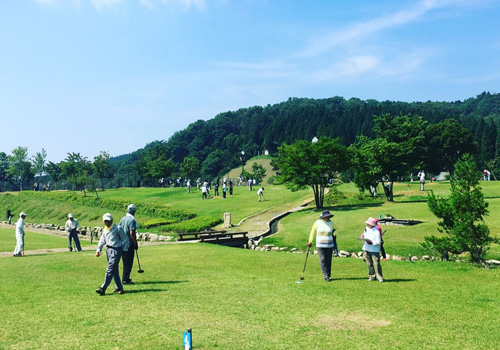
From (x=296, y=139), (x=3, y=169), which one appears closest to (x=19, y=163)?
(x=3, y=169)

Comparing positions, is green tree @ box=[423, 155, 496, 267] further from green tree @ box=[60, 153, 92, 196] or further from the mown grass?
green tree @ box=[60, 153, 92, 196]

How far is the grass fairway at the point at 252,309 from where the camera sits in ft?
26.6

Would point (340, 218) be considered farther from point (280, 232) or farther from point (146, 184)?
point (146, 184)

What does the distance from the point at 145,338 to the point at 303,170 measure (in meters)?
34.3

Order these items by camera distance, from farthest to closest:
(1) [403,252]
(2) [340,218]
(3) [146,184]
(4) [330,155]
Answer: (3) [146,184], (4) [330,155], (2) [340,218], (1) [403,252]

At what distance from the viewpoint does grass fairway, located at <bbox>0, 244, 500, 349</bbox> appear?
26.6ft

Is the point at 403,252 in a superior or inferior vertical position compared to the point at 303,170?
inferior

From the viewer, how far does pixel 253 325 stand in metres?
9.00

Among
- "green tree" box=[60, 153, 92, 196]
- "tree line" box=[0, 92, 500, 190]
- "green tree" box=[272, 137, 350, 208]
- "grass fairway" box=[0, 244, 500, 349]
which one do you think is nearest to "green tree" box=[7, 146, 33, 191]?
"tree line" box=[0, 92, 500, 190]

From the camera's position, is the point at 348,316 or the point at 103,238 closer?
the point at 348,316

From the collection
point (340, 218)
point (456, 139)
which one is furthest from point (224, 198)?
point (456, 139)

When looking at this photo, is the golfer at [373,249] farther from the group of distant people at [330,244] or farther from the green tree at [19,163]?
the green tree at [19,163]

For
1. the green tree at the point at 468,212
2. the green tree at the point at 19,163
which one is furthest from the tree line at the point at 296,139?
the green tree at the point at 468,212

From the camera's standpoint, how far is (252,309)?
10.2 metres
